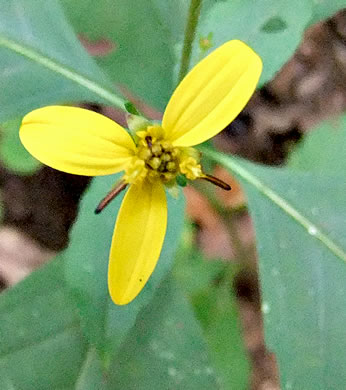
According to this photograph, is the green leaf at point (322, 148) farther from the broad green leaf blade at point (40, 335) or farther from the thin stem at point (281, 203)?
the broad green leaf blade at point (40, 335)

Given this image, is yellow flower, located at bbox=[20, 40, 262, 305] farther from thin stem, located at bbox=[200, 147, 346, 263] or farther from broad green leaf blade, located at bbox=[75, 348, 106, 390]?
broad green leaf blade, located at bbox=[75, 348, 106, 390]

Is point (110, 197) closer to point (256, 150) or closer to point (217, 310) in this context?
point (217, 310)

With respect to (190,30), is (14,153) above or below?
below

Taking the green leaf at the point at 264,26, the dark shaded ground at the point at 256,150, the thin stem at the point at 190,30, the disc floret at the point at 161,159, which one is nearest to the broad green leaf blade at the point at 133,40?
the green leaf at the point at 264,26

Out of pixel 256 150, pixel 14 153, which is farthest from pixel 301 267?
pixel 256 150

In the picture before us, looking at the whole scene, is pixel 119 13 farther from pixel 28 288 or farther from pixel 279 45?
pixel 28 288

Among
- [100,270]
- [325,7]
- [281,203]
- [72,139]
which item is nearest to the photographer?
[72,139]
